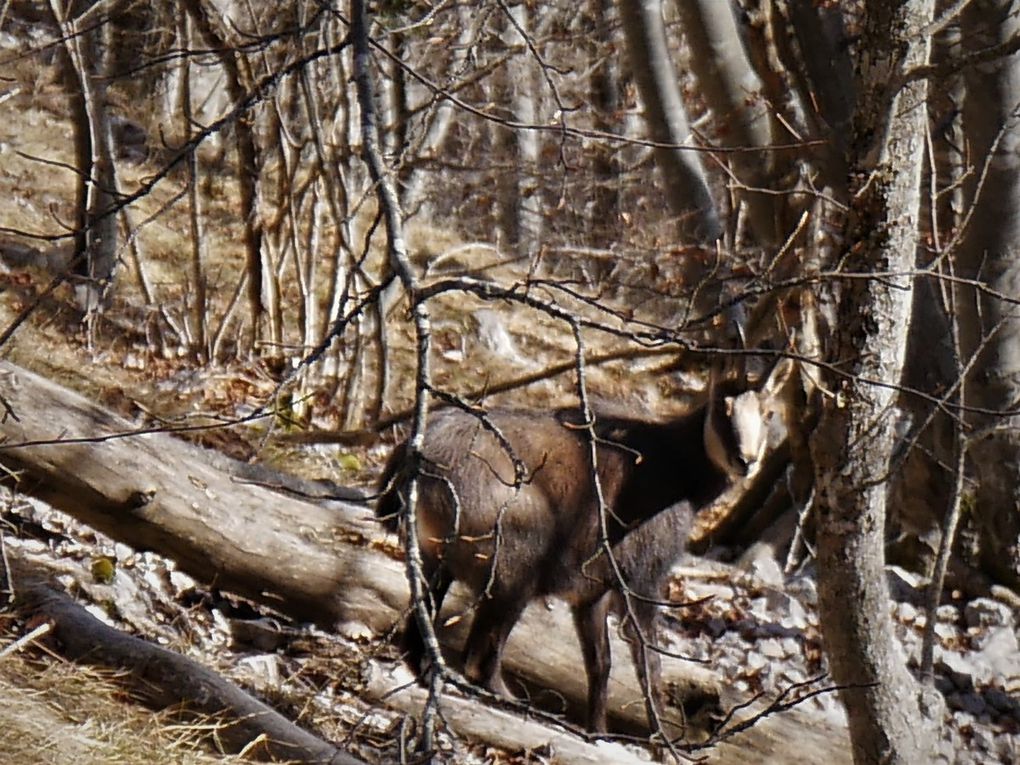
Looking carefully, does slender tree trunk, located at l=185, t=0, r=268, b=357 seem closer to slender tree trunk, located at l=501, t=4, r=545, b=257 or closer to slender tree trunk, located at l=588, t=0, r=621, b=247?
slender tree trunk, located at l=501, t=4, r=545, b=257

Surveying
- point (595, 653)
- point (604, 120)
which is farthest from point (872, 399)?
point (604, 120)

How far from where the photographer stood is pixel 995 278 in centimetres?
639

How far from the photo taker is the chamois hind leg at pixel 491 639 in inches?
226

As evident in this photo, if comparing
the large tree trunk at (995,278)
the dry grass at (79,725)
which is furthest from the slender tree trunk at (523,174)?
the dry grass at (79,725)

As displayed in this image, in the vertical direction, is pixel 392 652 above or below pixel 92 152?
below

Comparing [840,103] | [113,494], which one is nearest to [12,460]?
[113,494]

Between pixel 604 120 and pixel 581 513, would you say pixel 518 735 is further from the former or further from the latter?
pixel 604 120

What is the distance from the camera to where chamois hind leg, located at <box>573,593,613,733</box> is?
18.9 ft

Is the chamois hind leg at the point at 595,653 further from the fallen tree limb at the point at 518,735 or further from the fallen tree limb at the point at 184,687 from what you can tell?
the fallen tree limb at the point at 184,687

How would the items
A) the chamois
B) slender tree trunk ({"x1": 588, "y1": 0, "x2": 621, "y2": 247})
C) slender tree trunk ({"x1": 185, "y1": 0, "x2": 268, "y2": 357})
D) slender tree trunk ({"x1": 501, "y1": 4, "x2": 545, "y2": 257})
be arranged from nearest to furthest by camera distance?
the chamois, slender tree trunk ({"x1": 185, "y1": 0, "x2": 268, "y2": 357}), slender tree trunk ({"x1": 501, "y1": 4, "x2": 545, "y2": 257}), slender tree trunk ({"x1": 588, "y1": 0, "x2": 621, "y2": 247})

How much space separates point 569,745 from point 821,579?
54.8 inches

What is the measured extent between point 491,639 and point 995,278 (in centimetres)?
294

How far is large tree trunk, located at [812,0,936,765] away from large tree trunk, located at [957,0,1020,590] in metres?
1.58

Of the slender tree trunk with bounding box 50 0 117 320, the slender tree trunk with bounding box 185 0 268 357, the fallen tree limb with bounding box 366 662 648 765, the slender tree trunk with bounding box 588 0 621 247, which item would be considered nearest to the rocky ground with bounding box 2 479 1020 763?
the fallen tree limb with bounding box 366 662 648 765
